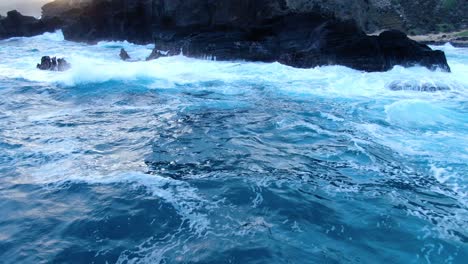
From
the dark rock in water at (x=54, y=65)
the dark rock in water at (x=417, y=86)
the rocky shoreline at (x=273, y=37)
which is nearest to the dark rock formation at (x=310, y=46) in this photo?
the rocky shoreline at (x=273, y=37)

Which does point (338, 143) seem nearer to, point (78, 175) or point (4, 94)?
point (78, 175)

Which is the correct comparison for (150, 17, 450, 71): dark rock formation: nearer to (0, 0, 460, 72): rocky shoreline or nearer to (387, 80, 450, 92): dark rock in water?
(0, 0, 460, 72): rocky shoreline

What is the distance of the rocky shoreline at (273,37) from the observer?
20109mm

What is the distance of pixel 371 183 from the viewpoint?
6.81 meters

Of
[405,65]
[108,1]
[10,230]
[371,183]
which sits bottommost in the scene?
[10,230]

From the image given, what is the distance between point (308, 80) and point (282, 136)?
27.5 ft

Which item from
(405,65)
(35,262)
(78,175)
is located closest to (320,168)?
(78,175)

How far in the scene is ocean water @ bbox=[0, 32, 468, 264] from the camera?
500 centimetres

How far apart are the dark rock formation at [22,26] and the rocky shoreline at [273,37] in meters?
22.5

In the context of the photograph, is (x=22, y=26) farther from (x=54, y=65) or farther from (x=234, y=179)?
(x=234, y=179)

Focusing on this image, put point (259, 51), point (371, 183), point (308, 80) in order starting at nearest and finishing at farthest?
1. point (371, 183)
2. point (308, 80)
3. point (259, 51)

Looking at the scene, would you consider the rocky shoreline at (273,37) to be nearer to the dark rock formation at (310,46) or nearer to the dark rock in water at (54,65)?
the dark rock formation at (310,46)

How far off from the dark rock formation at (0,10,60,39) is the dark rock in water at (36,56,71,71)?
123ft

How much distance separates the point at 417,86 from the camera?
51.9ft
